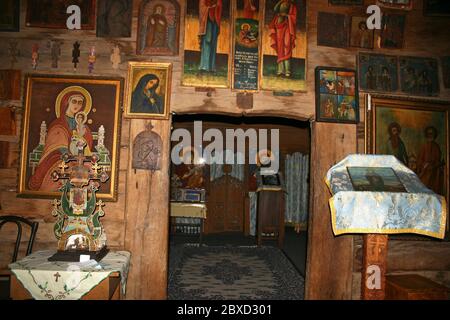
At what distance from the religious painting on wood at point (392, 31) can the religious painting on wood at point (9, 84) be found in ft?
14.9

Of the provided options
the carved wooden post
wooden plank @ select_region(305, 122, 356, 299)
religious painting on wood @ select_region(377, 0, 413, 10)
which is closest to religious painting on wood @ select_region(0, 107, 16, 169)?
wooden plank @ select_region(305, 122, 356, 299)

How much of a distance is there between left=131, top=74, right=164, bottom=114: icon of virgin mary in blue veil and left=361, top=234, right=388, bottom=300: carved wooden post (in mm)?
2744

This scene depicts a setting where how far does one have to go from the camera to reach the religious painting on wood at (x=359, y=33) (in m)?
4.00

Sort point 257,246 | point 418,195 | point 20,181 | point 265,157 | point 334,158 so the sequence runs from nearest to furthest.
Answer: point 418,195, point 20,181, point 334,158, point 257,246, point 265,157

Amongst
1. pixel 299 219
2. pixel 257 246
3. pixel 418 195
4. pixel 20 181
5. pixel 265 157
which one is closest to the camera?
pixel 418 195

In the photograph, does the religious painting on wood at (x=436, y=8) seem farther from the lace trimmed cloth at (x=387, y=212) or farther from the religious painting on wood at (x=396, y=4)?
the lace trimmed cloth at (x=387, y=212)

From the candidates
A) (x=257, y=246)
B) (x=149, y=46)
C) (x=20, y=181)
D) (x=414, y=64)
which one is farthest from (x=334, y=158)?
(x=257, y=246)

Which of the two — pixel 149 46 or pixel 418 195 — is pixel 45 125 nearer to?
pixel 149 46

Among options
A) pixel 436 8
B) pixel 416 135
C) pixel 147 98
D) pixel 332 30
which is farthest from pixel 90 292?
pixel 436 8

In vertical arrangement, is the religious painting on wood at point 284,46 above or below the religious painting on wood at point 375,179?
above

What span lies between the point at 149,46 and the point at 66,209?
2094 mm

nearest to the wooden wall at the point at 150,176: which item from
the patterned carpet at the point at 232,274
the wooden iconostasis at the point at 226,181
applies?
the patterned carpet at the point at 232,274

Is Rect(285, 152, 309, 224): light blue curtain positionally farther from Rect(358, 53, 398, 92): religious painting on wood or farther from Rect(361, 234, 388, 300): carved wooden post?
Rect(361, 234, 388, 300): carved wooden post

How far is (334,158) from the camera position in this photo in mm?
3898
